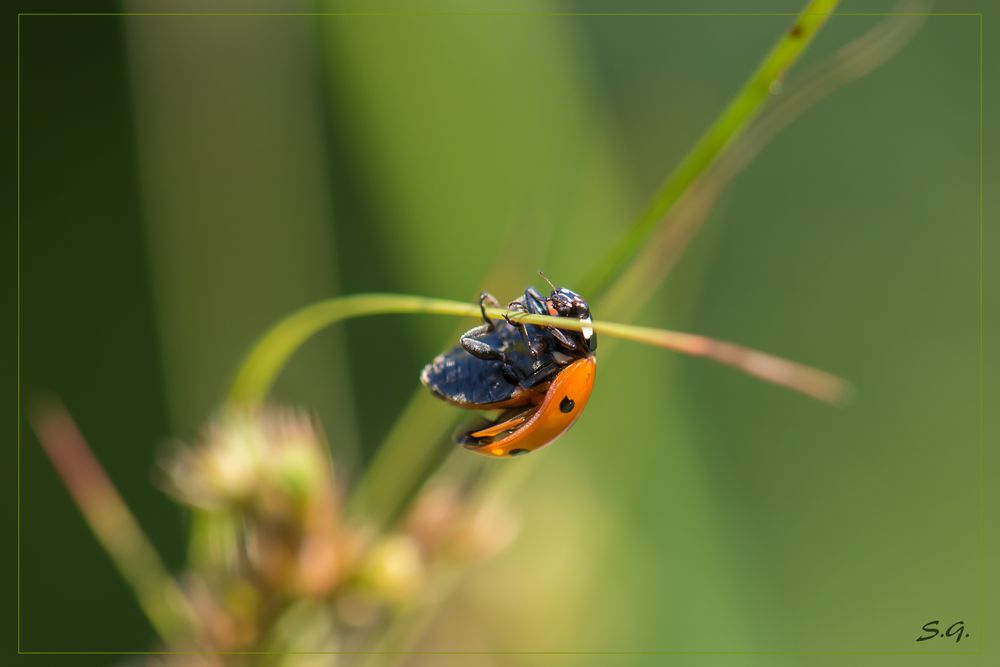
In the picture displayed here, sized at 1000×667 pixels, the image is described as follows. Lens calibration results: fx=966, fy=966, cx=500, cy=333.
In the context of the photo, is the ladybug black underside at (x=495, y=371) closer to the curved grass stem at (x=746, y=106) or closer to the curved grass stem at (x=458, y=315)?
the curved grass stem at (x=458, y=315)

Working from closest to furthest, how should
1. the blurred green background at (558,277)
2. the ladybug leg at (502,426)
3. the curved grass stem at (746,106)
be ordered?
the curved grass stem at (746,106), the ladybug leg at (502,426), the blurred green background at (558,277)

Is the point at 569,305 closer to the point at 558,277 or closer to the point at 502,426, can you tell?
the point at 502,426

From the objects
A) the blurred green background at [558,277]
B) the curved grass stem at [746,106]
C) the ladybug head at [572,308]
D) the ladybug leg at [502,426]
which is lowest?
the blurred green background at [558,277]

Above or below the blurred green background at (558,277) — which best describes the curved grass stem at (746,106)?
above

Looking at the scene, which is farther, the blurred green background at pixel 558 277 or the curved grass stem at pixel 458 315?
the blurred green background at pixel 558 277

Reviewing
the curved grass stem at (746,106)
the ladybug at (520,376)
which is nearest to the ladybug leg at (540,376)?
the ladybug at (520,376)

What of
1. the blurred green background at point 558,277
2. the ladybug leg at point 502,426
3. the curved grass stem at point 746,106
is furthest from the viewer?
the blurred green background at point 558,277

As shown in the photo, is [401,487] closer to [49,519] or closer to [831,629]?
[831,629]

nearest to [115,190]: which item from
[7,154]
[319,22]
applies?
[7,154]

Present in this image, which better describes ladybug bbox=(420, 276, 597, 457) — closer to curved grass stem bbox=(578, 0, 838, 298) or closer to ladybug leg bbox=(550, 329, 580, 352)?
ladybug leg bbox=(550, 329, 580, 352)
